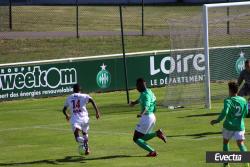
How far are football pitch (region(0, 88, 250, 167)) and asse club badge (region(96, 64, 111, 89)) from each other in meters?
3.21

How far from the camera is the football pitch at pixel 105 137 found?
20547 mm

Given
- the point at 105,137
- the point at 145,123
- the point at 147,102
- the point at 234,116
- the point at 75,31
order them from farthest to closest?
the point at 75,31 < the point at 105,137 < the point at 145,123 < the point at 147,102 < the point at 234,116

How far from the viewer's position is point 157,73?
1548 inches

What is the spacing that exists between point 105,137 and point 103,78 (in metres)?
13.2

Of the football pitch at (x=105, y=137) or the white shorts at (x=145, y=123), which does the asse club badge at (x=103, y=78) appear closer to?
the football pitch at (x=105, y=137)

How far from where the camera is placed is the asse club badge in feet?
123

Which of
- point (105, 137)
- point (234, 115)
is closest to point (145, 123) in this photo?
point (234, 115)

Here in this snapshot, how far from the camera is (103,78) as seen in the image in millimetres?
37688

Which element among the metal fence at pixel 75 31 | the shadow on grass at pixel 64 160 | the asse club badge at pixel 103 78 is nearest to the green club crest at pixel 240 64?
the asse club badge at pixel 103 78

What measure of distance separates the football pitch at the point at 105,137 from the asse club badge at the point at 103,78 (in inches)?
126

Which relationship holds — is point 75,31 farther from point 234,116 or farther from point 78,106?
point 234,116

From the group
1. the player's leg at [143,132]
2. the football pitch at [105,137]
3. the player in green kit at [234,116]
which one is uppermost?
the player in green kit at [234,116]

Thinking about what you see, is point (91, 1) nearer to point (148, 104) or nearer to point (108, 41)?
point (108, 41)

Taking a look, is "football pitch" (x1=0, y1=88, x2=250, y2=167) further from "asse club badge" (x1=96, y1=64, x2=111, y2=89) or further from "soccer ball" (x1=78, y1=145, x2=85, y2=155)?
"asse club badge" (x1=96, y1=64, x2=111, y2=89)
